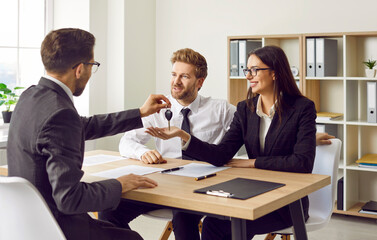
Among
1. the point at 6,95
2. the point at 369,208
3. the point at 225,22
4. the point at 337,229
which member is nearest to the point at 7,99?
the point at 6,95

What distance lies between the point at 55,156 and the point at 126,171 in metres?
0.72

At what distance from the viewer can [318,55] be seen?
4.20 meters

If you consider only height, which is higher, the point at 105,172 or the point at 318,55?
the point at 318,55

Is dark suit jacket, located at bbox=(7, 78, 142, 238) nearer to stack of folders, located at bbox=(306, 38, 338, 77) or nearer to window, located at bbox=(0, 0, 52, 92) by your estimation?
stack of folders, located at bbox=(306, 38, 338, 77)

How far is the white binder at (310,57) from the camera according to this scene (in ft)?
13.8

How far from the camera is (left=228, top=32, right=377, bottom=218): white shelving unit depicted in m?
4.14

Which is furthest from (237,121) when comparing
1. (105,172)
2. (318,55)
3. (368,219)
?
(368,219)

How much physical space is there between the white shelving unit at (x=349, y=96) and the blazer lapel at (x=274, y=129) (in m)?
1.66

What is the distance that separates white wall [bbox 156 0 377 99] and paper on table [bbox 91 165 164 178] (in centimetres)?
254

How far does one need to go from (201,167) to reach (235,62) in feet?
6.94

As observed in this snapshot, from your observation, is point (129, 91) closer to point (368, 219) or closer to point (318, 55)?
point (318, 55)

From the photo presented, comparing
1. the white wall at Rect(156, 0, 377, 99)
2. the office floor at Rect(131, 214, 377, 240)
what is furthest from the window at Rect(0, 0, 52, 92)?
the office floor at Rect(131, 214, 377, 240)

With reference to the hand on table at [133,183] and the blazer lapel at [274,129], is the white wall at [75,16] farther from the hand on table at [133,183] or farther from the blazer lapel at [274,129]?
the hand on table at [133,183]

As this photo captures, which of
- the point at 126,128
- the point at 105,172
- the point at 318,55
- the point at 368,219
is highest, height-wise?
the point at 318,55
